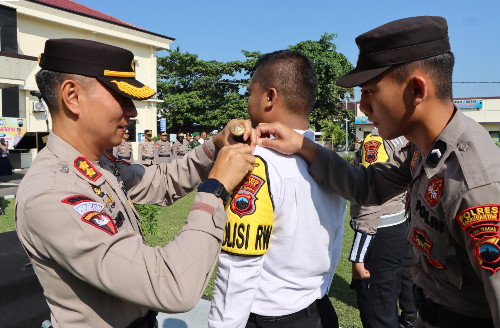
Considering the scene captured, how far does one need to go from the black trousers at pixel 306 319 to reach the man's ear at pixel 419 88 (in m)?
0.99

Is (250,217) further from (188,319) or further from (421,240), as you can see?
(188,319)

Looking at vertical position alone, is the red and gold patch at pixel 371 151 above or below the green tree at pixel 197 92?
below

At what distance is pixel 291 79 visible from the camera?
198 cm

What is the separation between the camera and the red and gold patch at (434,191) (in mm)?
1502

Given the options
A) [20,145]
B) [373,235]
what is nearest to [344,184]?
[373,235]

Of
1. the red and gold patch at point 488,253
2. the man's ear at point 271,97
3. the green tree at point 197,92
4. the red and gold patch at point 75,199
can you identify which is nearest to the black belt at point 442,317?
the red and gold patch at point 488,253

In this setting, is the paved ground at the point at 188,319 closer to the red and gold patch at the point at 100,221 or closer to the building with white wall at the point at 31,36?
the red and gold patch at the point at 100,221

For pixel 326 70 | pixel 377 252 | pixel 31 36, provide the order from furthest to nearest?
pixel 326 70, pixel 31 36, pixel 377 252

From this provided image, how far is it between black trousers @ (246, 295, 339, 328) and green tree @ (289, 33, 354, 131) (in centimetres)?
3077

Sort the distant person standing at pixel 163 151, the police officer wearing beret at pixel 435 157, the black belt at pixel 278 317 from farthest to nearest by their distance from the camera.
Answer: the distant person standing at pixel 163 151
the black belt at pixel 278 317
the police officer wearing beret at pixel 435 157

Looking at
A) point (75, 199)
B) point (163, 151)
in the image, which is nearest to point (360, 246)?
point (75, 199)

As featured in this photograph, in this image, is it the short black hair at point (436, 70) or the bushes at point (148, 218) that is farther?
the bushes at point (148, 218)

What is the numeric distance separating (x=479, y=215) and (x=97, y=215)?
1.20 m

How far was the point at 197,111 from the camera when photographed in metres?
37.7
